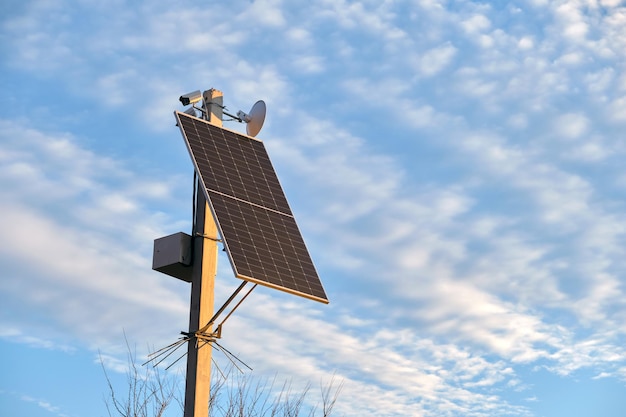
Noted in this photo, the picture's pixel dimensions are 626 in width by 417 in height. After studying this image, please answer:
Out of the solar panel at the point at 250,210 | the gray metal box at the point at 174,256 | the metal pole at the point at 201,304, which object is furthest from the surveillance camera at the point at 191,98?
the gray metal box at the point at 174,256

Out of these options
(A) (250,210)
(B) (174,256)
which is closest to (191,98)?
(A) (250,210)

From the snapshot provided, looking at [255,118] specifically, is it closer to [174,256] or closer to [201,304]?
[174,256]

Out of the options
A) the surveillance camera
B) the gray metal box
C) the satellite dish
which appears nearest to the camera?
the gray metal box

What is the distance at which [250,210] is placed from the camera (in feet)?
48.1

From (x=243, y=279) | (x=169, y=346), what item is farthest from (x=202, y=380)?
(x=243, y=279)

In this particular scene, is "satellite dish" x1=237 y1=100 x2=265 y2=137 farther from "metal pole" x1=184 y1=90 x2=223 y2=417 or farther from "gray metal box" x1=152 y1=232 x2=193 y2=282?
"gray metal box" x1=152 y1=232 x2=193 y2=282

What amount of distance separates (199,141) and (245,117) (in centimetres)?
184

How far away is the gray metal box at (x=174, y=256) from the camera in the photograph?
46.7ft

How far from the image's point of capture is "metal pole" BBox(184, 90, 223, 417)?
13555 mm

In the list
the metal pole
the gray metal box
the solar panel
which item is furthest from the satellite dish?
the gray metal box

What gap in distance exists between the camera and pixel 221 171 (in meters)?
14.8

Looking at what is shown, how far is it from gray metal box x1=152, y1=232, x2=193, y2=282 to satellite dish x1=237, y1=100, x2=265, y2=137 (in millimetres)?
2875

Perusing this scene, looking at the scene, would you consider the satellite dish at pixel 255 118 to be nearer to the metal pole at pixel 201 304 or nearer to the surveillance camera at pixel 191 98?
the surveillance camera at pixel 191 98

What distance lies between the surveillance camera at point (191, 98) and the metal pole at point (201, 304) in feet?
5.35
